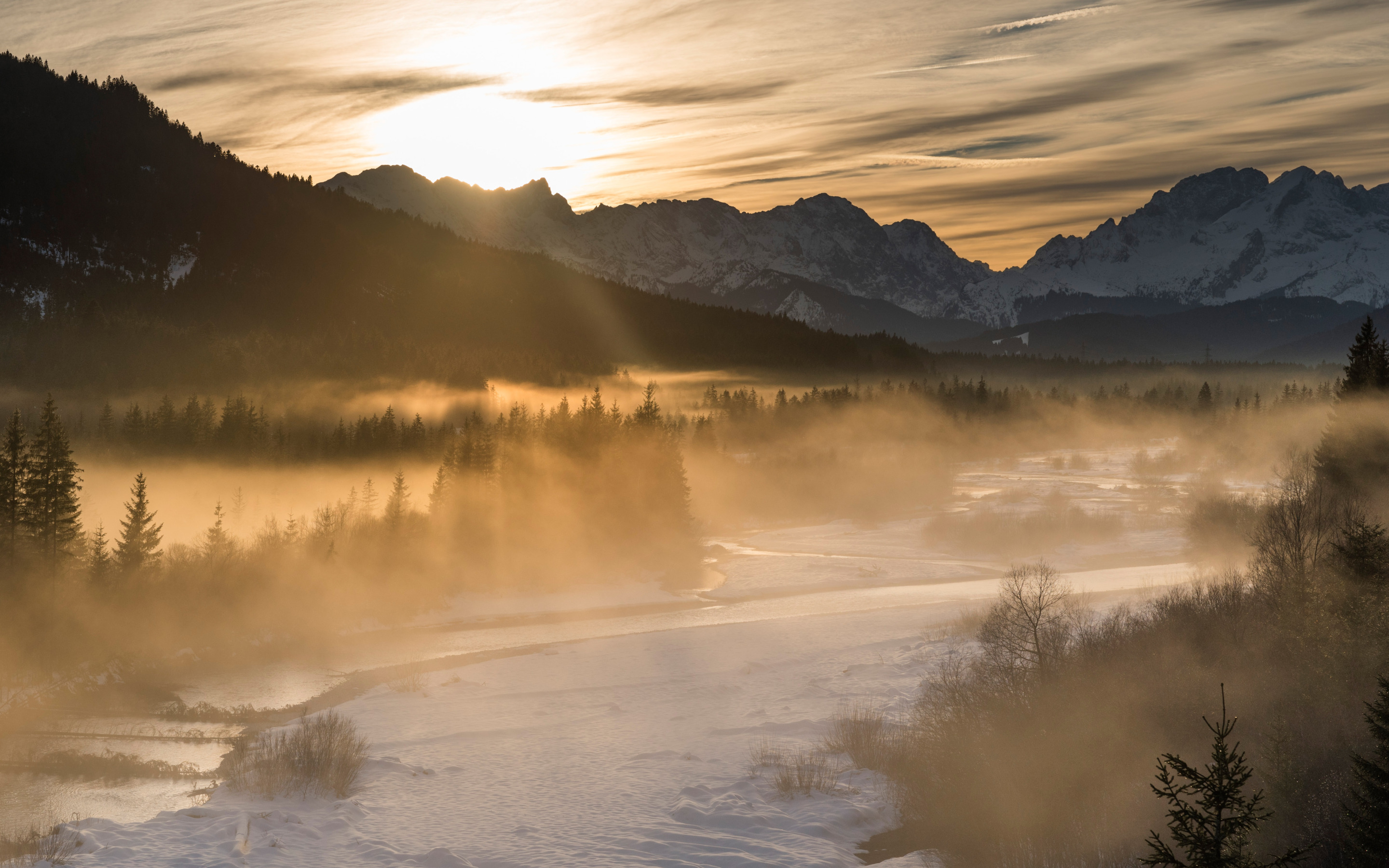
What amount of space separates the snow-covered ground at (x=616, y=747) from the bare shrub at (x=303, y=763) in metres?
0.75

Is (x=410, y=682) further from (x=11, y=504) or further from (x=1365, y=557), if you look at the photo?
(x=1365, y=557)

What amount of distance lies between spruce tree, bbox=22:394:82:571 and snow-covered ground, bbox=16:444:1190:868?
20.3 metres

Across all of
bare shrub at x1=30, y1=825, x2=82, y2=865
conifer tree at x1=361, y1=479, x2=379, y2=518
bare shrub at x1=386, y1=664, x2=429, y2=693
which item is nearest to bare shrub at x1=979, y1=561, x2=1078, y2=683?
bare shrub at x1=386, y1=664, x2=429, y2=693

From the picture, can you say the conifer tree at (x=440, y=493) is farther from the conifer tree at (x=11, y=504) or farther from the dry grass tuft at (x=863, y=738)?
the dry grass tuft at (x=863, y=738)

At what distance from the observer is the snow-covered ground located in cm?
2581

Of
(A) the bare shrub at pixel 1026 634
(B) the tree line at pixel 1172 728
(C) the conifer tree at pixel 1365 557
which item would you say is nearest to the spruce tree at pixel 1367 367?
(B) the tree line at pixel 1172 728

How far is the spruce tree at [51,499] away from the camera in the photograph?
162ft

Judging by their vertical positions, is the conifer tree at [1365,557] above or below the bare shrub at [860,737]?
above

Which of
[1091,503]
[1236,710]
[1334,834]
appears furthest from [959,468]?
[1334,834]

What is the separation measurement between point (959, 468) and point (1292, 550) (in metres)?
117

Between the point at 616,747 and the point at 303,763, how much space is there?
11.6 meters

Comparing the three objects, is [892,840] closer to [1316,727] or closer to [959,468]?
[1316,727]

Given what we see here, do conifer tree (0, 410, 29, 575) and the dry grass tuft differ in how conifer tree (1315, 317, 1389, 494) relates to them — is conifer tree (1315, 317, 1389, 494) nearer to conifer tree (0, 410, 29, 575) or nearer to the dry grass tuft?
the dry grass tuft

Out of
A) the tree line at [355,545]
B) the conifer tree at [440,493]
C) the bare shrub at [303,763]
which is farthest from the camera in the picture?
the conifer tree at [440,493]
